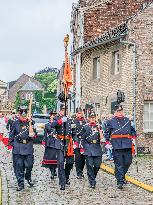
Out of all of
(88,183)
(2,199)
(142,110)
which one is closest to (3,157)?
(142,110)

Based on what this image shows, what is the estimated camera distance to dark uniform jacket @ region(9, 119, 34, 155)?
→ 1307 cm

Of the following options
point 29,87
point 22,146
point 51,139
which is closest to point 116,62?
point 51,139

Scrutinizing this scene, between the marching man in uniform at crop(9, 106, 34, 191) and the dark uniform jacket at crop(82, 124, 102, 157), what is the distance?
1402 millimetres

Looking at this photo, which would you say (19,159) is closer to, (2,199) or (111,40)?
(2,199)

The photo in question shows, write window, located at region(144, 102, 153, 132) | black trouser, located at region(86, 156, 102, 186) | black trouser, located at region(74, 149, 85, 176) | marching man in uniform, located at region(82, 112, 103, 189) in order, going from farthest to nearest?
window, located at region(144, 102, 153, 132) < black trouser, located at region(74, 149, 85, 176) < marching man in uniform, located at region(82, 112, 103, 189) < black trouser, located at region(86, 156, 102, 186)

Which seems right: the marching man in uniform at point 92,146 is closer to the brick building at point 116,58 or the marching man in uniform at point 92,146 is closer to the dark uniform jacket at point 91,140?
the dark uniform jacket at point 91,140

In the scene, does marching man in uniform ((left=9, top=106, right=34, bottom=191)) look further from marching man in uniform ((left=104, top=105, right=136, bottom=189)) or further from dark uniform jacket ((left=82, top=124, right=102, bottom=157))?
marching man in uniform ((left=104, top=105, right=136, bottom=189))

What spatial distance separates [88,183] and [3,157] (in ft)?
28.3

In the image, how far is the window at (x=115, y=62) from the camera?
89.6ft

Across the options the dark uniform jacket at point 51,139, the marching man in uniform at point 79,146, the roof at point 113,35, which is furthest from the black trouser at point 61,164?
the roof at point 113,35

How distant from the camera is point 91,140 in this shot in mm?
13734

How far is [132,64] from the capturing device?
25141 millimetres

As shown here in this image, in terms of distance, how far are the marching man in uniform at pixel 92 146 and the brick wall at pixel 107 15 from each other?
19.7 m

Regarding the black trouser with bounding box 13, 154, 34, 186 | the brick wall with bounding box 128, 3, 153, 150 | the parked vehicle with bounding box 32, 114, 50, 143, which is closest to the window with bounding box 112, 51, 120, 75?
the brick wall with bounding box 128, 3, 153, 150
